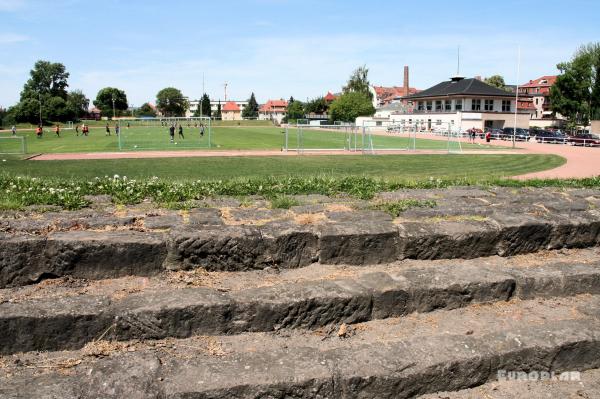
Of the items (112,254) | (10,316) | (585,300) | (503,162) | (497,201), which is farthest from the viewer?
(503,162)

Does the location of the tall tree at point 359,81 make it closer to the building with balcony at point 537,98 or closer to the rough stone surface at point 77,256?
the building with balcony at point 537,98

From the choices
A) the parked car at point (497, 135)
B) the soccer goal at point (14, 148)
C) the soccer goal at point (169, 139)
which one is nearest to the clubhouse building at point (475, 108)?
the parked car at point (497, 135)

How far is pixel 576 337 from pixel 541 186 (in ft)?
16.8

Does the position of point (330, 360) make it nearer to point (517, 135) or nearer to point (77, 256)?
point (77, 256)

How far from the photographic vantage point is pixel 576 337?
3.66m

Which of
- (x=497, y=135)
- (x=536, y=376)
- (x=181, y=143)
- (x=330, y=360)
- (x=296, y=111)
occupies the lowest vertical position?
(x=536, y=376)

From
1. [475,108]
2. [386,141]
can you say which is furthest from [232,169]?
[475,108]

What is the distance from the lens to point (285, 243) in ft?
14.4

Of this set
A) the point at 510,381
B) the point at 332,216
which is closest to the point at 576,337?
the point at 510,381

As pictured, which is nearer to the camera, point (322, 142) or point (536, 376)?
point (536, 376)

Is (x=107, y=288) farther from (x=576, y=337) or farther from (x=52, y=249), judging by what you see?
(x=576, y=337)

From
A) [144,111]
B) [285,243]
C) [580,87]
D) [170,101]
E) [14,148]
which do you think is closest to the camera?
[285,243]

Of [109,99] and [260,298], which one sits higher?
[109,99]

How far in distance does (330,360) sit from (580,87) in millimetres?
86603
